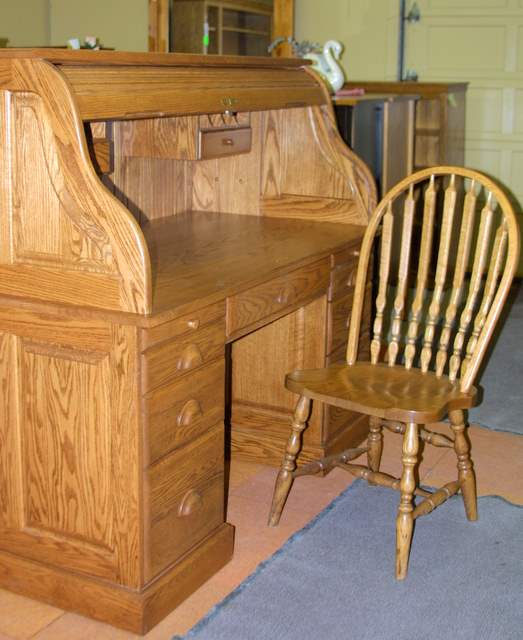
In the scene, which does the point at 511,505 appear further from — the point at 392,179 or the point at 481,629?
the point at 392,179

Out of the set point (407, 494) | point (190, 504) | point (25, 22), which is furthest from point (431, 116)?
point (190, 504)

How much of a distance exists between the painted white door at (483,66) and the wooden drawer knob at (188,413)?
4.22 metres

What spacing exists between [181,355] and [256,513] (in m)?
0.80

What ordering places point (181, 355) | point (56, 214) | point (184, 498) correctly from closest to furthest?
point (56, 214) < point (181, 355) < point (184, 498)

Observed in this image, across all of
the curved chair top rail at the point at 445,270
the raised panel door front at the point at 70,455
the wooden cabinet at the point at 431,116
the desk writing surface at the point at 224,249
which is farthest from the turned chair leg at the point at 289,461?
the wooden cabinet at the point at 431,116

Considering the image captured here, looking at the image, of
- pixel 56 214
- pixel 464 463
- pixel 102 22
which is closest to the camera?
pixel 56 214

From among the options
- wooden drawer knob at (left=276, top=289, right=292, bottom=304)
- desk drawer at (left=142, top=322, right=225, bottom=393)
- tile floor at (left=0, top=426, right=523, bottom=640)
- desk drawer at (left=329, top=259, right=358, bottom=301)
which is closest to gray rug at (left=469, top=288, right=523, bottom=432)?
tile floor at (left=0, top=426, right=523, bottom=640)

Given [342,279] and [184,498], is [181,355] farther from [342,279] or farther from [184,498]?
[342,279]

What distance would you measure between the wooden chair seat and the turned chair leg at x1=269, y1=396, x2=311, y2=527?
A: 7 cm

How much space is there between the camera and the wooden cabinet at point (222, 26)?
19.3 feet

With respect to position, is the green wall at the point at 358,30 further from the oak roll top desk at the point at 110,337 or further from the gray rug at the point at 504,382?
the oak roll top desk at the point at 110,337

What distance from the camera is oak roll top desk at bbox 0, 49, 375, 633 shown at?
190 cm

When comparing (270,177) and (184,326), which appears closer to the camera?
(184,326)

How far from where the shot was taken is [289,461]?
2.57 meters
